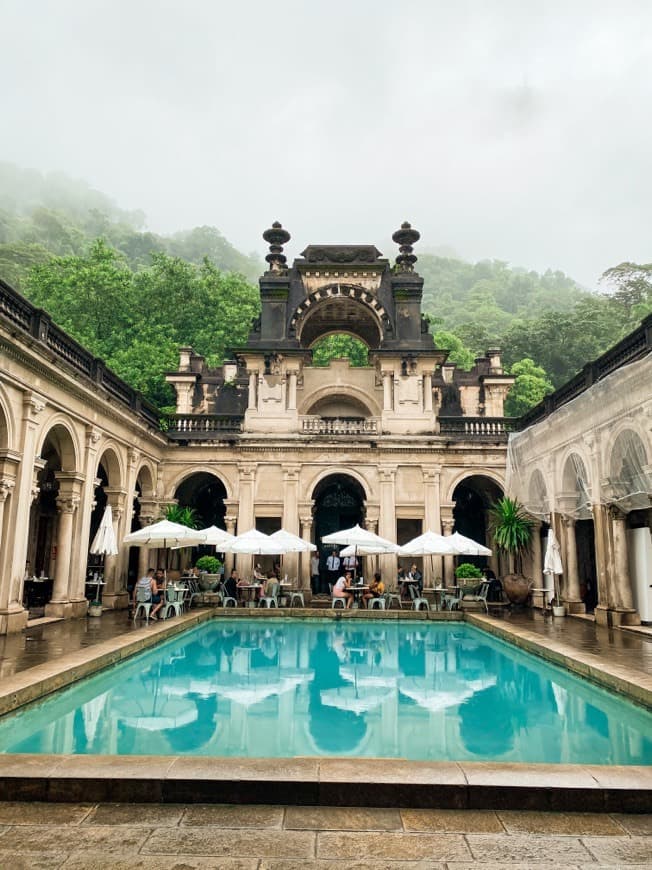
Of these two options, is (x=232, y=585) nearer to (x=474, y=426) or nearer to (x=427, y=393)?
(x=427, y=393)

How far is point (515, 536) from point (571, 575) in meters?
2.52

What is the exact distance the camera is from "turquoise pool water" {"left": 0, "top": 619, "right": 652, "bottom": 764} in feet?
20.2

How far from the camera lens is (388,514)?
74.2ft

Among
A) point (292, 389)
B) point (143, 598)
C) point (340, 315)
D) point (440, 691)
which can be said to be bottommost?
point (440, 691)

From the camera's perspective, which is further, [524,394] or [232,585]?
[524,394]

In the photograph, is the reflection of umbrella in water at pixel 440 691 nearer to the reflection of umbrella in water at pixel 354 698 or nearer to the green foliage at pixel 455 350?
the reflection of umbrella in water at pixel 354 698

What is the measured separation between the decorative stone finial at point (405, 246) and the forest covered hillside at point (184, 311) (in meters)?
15.3

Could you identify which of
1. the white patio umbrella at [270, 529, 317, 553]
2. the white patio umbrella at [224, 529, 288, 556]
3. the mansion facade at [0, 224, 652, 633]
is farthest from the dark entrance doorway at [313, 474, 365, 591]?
the white patio umbrella at [224, 529, 288, 556]

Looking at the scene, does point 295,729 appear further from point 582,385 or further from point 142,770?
point 582,385

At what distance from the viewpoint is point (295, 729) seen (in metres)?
6.86

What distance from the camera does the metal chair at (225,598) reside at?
1848cm

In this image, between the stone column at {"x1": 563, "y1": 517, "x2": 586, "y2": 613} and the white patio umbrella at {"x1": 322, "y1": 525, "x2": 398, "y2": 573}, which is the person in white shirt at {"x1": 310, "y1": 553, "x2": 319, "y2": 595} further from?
the stone column at {"x1": 563, "y1": 517, "x2": 586, "y2": 613}

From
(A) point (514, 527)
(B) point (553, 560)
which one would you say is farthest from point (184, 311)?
(B) point (553, 560)

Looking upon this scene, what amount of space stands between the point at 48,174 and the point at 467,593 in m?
130
